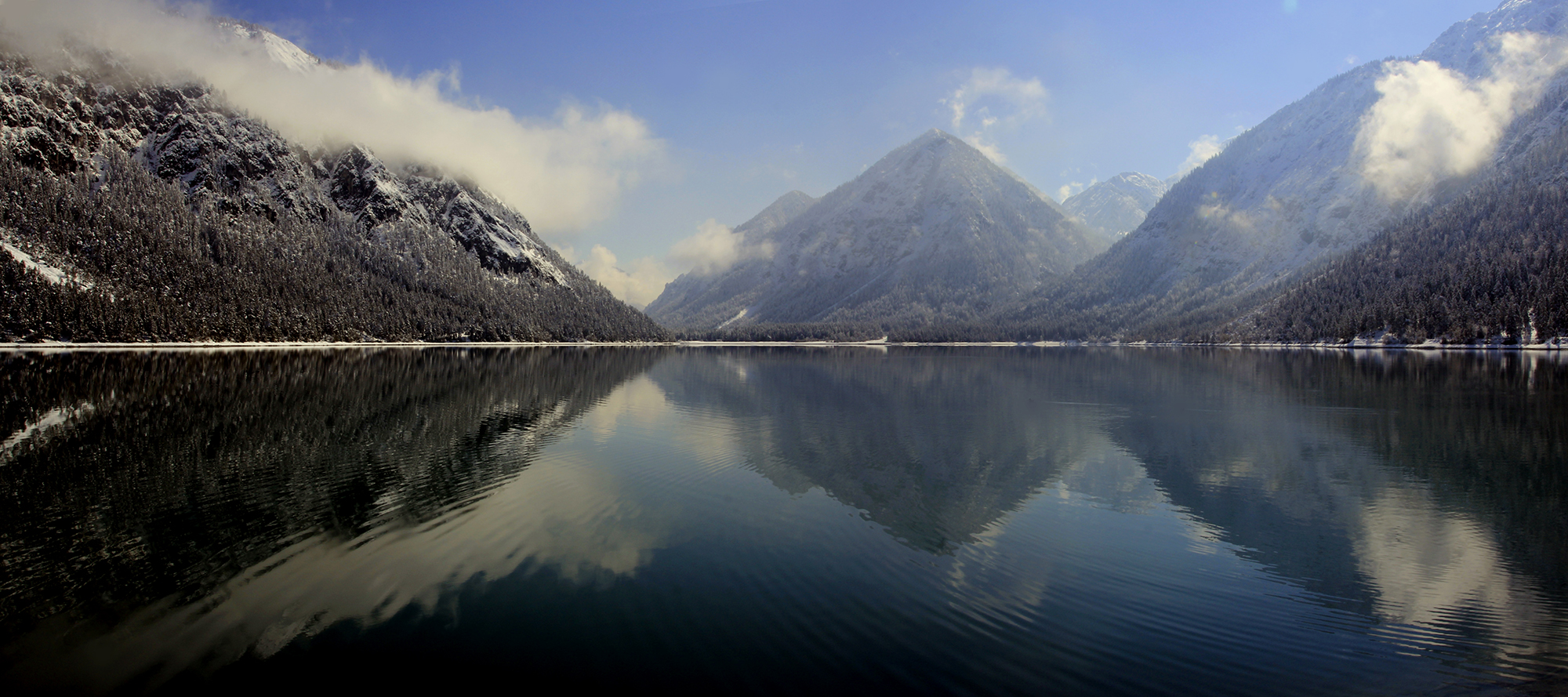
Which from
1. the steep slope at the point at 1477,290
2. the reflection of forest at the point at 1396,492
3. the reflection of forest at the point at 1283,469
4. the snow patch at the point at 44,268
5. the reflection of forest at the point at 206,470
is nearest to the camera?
the reflection of forest at the point at 206,470

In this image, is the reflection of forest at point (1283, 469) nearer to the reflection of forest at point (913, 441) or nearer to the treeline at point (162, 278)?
the reflection of forest at point (913, 441)

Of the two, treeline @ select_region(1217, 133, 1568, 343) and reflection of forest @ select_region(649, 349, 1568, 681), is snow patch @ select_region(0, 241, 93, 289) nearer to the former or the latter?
reflection of forest @ select_region(649, 349, 1568, 681)

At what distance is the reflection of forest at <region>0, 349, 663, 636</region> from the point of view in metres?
13.3

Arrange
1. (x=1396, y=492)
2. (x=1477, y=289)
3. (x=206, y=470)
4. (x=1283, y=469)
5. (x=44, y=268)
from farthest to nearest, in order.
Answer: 1. (x=1477, y=289)
2. (x=44, y=268)
3. (x=1283, y=469)
4. (x=1396, y=492)
5. (x=206, y=470)

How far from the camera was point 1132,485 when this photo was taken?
24.4 metres

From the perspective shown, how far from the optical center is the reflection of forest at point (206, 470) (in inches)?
523

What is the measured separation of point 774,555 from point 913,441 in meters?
19.3

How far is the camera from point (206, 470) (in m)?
22.5

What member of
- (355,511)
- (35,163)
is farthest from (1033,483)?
(35,163)

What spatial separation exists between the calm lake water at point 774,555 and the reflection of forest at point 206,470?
16cm

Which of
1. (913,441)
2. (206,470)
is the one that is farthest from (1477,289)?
(206,470)

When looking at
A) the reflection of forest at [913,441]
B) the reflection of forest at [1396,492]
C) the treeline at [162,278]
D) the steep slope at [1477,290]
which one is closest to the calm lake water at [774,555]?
the reflection of forest at [1396,492]

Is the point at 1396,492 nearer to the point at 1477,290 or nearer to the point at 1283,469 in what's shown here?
the point at 1283,469

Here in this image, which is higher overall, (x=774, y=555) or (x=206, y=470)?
(x=206, y=470)
